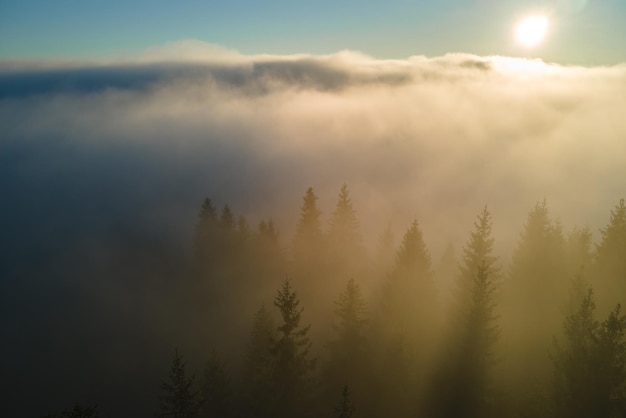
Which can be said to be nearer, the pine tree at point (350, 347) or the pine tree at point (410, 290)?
the pine tree at point (350, 347)

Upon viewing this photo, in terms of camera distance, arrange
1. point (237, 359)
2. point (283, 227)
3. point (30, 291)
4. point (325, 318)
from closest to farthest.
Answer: point (237, 359) → point (325, 318) → point (30, 291) → point (283, 227)

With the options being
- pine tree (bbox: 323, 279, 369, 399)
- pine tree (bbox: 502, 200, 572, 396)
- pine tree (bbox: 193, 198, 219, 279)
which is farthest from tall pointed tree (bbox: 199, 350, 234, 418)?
pine tree (bbox: 193, 198, 219, 279)

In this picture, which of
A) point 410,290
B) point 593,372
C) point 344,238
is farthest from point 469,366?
point 344,238

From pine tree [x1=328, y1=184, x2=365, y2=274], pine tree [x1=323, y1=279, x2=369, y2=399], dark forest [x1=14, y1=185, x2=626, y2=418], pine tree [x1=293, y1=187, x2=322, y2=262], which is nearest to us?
dark forest [x1=14, y1=185, x2=626, y2=418]

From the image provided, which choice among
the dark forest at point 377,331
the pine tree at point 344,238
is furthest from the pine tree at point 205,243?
the pine tree at point 344,238

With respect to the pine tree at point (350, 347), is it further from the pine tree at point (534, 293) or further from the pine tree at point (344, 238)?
the pine tree at point (344, 238)

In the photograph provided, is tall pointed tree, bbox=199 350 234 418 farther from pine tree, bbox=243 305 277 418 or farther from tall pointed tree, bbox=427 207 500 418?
tall pointed tree, bbox=427 207 500 418

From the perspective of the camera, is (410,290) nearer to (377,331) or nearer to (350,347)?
(377,331)

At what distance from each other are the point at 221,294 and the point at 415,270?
24433 millimetres

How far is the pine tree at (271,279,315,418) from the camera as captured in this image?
24359 millimetres

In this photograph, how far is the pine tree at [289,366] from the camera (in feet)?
79.9

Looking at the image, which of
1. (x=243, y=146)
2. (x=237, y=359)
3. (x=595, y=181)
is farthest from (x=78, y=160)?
(x=595, y=181)

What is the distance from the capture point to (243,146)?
197000mm

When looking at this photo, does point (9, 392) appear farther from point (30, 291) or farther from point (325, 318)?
point (325, 318)
